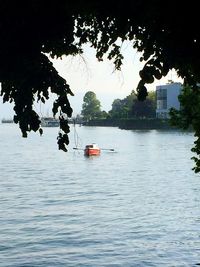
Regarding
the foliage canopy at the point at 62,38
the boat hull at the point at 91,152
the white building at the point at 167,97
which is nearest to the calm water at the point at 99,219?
the foliage canopy at the point at 62,38

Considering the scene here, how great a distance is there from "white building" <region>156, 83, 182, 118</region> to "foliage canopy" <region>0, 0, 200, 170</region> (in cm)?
16418

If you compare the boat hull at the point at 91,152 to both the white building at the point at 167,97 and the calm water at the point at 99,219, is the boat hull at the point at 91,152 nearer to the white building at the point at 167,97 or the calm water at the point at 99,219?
the calm water at the point at 99,219

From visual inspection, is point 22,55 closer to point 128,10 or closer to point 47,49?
point 47,49

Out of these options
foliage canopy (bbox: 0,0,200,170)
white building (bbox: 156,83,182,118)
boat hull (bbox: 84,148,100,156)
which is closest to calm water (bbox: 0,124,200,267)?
foliage canopy (bbox: 0,0,200,170)

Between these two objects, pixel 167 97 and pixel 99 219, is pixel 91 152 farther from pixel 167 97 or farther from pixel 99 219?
pixel 167 97

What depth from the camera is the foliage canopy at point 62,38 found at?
24.6 feet

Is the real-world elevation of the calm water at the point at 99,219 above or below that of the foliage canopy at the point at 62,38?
below

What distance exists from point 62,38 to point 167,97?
172464 millimetres

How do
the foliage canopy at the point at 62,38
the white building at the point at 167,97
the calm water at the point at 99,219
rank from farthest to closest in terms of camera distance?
the white building at the point at 167,97
the calm water at the point at 99,219
the foliage canopy at the point at 62,38

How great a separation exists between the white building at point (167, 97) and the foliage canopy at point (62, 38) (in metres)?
164

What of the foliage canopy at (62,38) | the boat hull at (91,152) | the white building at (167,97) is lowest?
the boat hull at (91,152)

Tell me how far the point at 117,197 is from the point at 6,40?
3428 cm

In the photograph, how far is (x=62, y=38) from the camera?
351 inches

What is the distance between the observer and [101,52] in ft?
35.0
